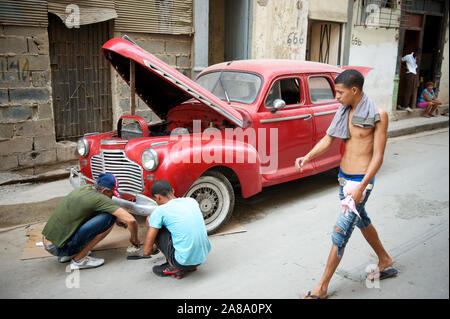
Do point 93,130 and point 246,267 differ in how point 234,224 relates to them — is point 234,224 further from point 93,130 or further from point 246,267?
point 93,130

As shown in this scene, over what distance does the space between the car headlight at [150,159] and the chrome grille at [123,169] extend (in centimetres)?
10

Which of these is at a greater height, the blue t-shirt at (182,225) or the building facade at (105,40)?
the building facade at (105,40)

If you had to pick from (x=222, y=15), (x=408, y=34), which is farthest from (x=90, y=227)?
(x=408, y=34)

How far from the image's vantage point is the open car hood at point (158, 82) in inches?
173

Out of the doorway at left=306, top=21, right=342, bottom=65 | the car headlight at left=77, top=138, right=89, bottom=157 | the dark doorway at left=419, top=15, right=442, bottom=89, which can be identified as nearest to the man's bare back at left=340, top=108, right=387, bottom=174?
the car headlight at left=77, top=138, right=89, bottom=157

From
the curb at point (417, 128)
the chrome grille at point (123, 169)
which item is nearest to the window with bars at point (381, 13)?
the curb at point (417, 128)

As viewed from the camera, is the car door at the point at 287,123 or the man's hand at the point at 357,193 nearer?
the man's hand at the point at 357,193

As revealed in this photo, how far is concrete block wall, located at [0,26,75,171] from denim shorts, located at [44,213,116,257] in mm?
3363

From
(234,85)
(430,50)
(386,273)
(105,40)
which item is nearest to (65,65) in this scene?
(105,40)

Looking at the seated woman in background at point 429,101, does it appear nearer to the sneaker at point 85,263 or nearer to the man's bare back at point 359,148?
the man's bare back at point 359,148

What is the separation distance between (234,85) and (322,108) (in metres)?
1.40

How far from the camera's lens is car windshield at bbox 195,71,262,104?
219 inches

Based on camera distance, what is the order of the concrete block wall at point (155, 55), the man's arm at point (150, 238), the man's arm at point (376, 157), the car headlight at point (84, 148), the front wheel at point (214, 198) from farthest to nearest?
the concrete block wall at point (155, 55)
the car headlight at point (84, 148)
the front wheel at point (214, 198)
the man's arm at point (150, 238)
the man's arm at point (376, 157)

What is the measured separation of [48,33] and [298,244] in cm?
545
